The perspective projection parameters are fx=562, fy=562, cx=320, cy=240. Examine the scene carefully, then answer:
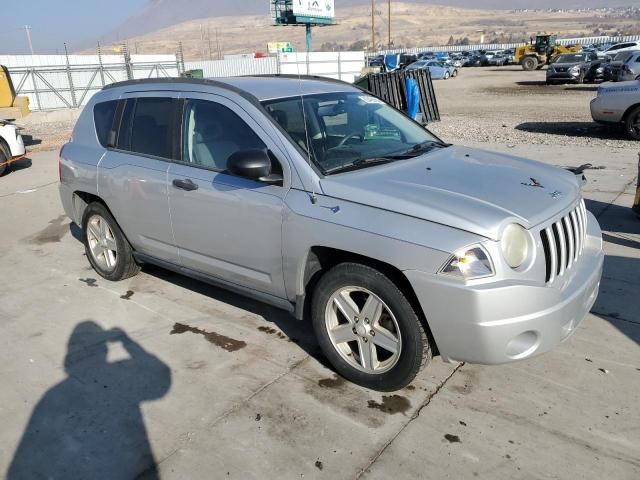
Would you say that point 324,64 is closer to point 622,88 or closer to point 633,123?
point 622,88

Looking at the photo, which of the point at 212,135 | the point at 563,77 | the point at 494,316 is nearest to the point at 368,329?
the point at 494,316

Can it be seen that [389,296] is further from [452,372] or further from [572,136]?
[572,136]

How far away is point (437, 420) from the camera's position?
3.11 m

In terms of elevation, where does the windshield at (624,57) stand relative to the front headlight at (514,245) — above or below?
below

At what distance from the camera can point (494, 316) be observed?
2.78m

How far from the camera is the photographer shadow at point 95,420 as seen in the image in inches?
114

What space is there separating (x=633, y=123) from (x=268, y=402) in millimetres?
11003

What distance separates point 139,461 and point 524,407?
2117 mm

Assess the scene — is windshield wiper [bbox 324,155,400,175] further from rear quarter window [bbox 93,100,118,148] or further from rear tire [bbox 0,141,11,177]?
rear tire [bbox 0,141,11,177]

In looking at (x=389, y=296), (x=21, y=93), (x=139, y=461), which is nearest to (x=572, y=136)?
(x=389, y=296)

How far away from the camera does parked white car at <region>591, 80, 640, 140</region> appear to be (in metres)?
11.3

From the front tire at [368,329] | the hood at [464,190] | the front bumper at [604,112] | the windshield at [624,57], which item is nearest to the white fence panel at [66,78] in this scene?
the front bumper at [604,112]

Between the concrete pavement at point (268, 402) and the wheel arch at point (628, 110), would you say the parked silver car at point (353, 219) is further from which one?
the wheel arch at point (628, 110)

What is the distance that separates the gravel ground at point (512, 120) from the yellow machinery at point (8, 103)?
3.05ft
